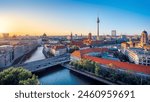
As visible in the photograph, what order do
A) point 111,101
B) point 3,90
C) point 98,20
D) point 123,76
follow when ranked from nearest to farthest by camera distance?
1. point 111,101
2. point 3,90
3. point 98,20
4. point 123,76

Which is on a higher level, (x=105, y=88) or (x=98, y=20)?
(x=98, y=20)

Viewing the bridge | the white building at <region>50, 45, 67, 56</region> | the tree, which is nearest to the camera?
the tree

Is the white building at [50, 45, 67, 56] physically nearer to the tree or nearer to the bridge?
the bridge

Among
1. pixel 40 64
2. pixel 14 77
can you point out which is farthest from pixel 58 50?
pixel 14 77

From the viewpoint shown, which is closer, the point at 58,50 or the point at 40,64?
the point at 40,64

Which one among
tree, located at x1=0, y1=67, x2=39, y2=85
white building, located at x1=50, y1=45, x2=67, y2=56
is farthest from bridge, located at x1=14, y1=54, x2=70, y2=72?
white building, located at x1=50, y1=45, x2=67, y2=56

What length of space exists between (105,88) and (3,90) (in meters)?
0.96

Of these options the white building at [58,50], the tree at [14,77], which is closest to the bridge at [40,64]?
the tree at [14,77]

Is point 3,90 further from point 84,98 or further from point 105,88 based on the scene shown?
point 105,88

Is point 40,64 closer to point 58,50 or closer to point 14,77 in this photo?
point 14,77

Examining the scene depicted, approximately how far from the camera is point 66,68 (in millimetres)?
5094

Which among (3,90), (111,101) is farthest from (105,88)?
(3,90)

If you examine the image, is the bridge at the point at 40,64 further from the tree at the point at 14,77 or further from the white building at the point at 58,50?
the white building at the point at 58,50

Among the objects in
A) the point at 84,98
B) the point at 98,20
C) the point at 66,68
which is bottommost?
the point at 66,68
